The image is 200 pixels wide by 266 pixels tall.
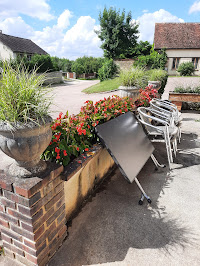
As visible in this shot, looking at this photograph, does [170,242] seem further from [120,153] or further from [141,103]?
[141,103]

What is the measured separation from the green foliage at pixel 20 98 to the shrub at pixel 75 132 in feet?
1.69

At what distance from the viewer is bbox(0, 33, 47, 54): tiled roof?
27234 mm

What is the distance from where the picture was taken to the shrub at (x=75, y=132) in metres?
1.89

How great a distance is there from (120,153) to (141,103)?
249 centimetres

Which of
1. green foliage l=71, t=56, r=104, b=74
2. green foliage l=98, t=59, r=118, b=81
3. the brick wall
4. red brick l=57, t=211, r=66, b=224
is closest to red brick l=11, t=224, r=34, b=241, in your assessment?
the brick wall

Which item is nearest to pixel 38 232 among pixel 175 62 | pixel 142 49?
pixel 175 62

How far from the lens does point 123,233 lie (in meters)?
2.00

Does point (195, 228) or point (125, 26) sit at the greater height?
point (125, 26)

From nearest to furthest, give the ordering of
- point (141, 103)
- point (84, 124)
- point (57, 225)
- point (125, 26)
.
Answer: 1. point (57, 225)
2. point (84, 124)
3. point (141, 103)
4. point (125, 26)

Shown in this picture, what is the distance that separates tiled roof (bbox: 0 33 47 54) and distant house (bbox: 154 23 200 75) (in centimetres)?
1886

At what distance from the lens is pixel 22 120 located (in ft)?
4.46

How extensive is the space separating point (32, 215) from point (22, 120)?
711 mm

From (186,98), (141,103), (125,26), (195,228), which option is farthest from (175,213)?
(125,26)

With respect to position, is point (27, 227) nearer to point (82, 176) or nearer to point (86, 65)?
point (82, 176)
